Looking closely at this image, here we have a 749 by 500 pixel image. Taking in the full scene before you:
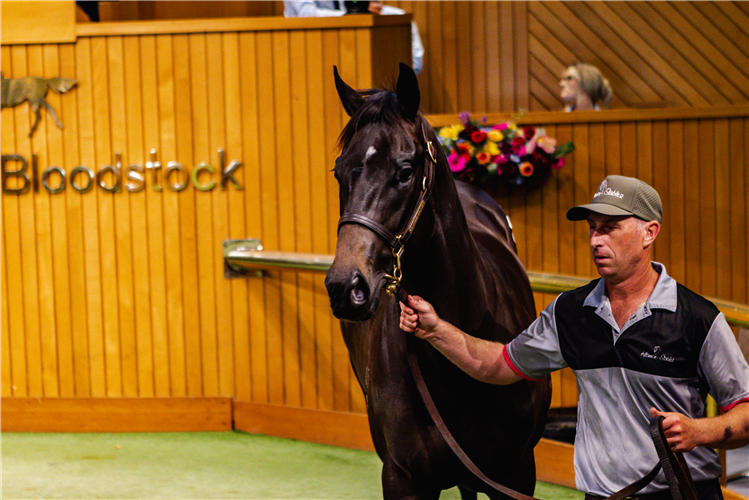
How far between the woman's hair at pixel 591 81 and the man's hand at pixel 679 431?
12.7ft

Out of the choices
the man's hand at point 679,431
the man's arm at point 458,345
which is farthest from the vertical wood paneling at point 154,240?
the man's hand at point 679,431

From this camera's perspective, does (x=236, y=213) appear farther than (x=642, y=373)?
Yes

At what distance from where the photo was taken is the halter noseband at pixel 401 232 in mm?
1692

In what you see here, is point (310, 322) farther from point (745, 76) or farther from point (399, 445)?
point (745, 76)

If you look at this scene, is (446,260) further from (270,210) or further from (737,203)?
(737,203)

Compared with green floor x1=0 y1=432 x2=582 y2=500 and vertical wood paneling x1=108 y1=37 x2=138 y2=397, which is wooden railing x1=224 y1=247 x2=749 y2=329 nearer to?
vertical wood paneling x1=108 y1=37 x2=138 y2=397

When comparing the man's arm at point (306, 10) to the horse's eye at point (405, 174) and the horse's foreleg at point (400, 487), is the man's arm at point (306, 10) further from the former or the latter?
the horse's foreleg at point (400, 487)

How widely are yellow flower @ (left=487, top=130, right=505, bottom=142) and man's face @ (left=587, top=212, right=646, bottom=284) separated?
265 cm

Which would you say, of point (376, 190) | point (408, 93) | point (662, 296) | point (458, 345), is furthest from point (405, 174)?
point (662, 296)

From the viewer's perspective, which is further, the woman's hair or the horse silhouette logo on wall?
the woman's hair

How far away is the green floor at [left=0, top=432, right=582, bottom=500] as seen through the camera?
3.43 metres

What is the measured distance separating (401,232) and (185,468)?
250cm

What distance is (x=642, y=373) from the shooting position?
1610mm

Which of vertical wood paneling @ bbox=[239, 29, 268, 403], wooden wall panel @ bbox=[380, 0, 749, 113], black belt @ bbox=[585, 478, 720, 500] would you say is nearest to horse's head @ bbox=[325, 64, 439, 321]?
black belt @ bbox=[585, 478, 720, 500]
